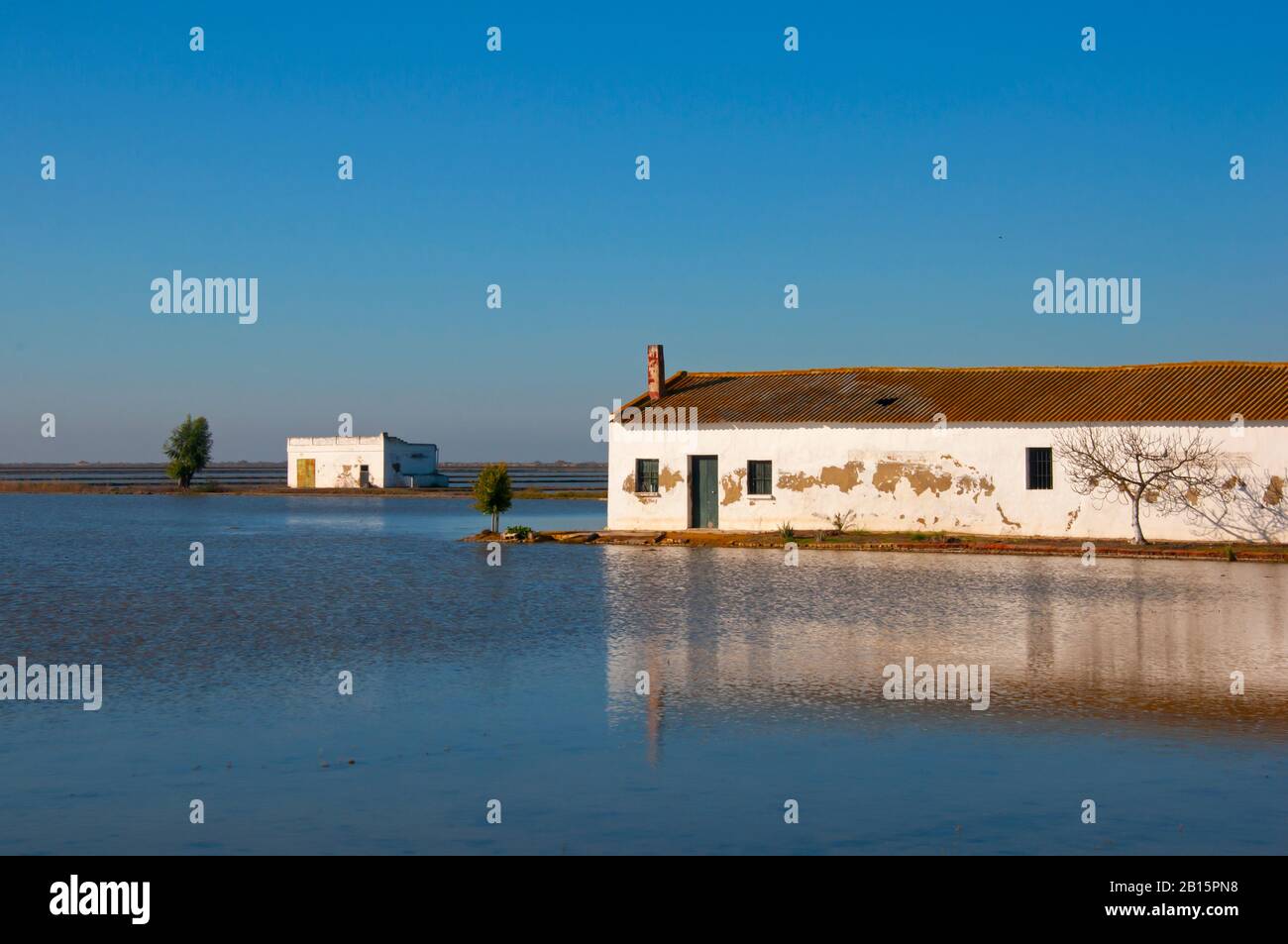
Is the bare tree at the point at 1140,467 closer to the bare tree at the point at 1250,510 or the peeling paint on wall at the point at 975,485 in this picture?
the bare tree at the point at 1250,510

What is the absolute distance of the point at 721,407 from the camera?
1526 inches

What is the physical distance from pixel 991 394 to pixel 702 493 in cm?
898

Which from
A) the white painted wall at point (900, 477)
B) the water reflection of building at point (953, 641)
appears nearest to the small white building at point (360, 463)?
the white painted wall at point (900, 477)

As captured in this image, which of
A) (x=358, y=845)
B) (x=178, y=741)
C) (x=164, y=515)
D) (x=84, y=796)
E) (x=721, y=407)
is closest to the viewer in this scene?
(x=358, y=845)

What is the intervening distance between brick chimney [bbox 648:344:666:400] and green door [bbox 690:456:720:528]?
12.9 feet

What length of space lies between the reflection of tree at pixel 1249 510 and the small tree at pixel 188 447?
3320 inches

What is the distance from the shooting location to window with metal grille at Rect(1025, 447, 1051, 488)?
3366 cm

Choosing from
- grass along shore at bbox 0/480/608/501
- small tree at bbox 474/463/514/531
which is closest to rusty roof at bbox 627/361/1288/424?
small tree at bbox 474/463/514/531

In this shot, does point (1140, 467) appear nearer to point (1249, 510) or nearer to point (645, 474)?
point (1249, 510)

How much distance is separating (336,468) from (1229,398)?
7602 cm

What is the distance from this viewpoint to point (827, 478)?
118 feet

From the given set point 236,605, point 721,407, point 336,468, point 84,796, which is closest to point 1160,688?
point 84,796

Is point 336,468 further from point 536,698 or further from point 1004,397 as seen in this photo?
point 536,698

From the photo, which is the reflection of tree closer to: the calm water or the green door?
the calm water
